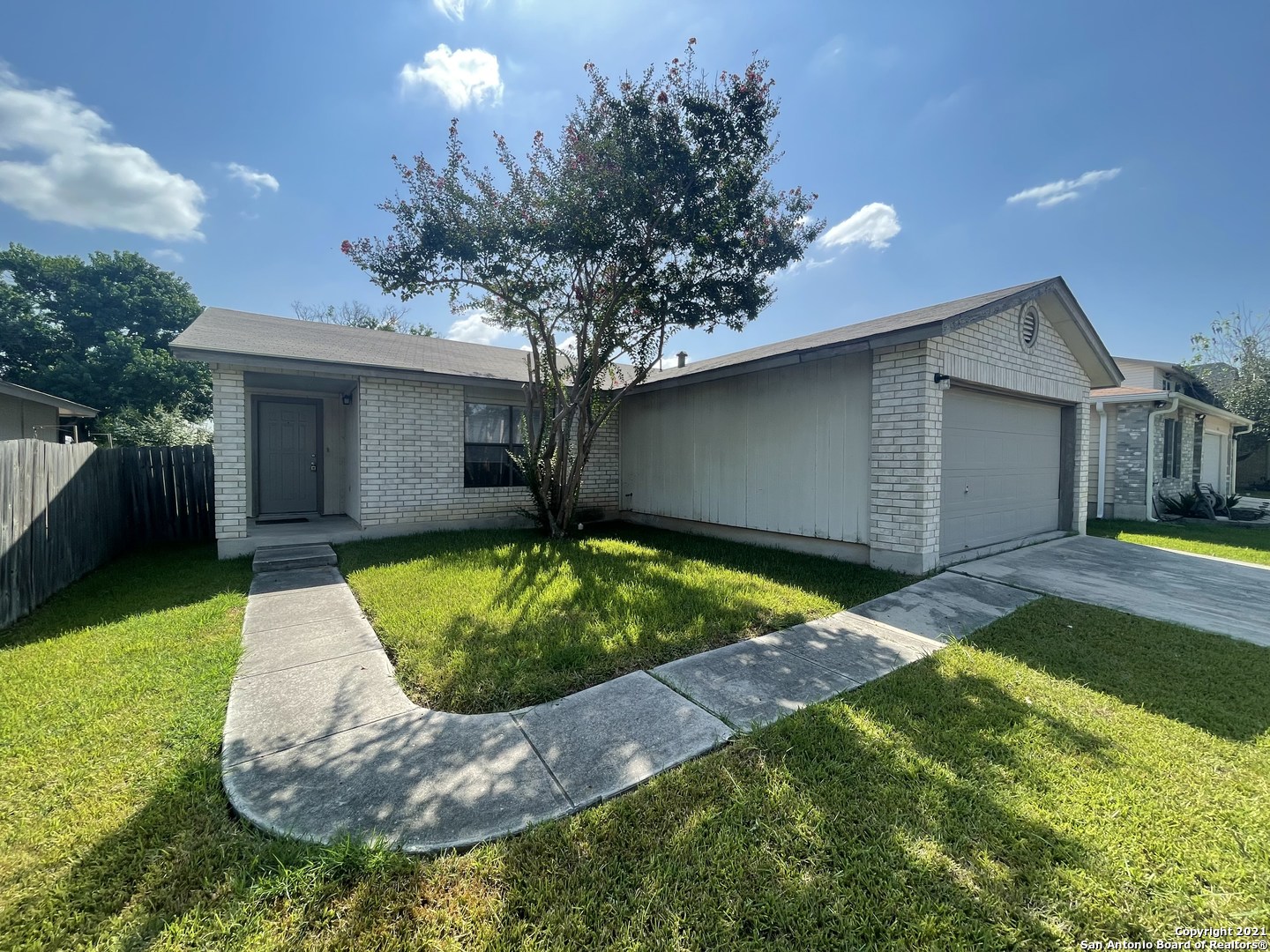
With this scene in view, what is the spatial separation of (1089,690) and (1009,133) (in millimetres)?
10050

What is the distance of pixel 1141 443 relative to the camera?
11.3 m

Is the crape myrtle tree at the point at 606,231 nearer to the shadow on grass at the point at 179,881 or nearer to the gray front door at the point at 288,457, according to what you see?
the gray front door at the point at 288,457

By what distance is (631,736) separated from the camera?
2.70 metres

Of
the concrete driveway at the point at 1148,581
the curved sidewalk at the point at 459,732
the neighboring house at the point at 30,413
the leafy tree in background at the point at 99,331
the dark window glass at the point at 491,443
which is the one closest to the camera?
the curved sidewalk at the point at 459,732

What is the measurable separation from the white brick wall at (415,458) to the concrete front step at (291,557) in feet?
3.58

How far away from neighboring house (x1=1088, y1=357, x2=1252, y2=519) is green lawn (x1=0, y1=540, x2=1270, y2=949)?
11.3 m

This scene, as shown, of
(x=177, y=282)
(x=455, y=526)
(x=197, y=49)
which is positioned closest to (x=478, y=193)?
(x=197, y=49)

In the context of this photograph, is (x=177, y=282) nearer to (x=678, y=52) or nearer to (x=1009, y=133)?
(x=678, y=52)

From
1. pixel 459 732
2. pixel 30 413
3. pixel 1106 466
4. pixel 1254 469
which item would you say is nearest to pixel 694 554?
pixel 459 732

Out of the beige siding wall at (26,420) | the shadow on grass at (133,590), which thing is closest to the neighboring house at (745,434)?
the shadow on grass at (133,590)

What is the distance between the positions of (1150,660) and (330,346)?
427 inches

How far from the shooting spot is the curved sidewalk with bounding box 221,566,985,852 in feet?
6.98

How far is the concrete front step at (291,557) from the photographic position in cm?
621

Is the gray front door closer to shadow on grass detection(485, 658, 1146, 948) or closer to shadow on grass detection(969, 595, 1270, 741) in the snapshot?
shadow on grass detection(485, 658, 1146, 948)
